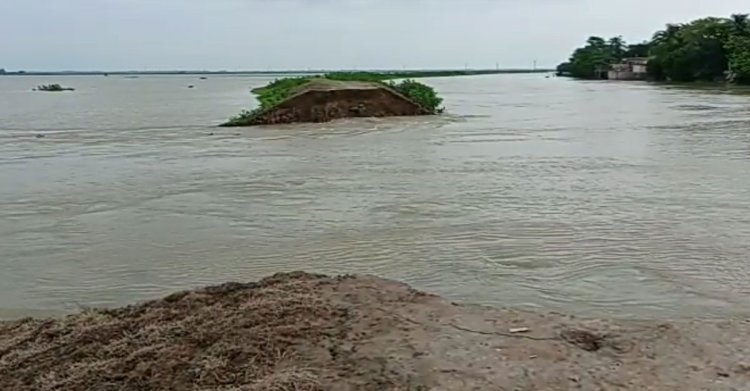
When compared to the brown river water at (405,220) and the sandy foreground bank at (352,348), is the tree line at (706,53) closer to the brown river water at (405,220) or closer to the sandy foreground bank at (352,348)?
the brown river water at (405,220)

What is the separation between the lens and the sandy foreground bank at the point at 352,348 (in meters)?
3.74

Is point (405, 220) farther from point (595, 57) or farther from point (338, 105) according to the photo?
point (595, 57)

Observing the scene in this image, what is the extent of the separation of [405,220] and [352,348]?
5125 millimetres

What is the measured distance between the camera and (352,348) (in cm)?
405

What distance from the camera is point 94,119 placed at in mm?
Answer: 30812

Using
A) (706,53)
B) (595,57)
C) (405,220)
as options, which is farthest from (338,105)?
(595,57)

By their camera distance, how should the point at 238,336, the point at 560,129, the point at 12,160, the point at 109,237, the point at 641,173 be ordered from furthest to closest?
the point at 560,129
the point at 12,160
the point at 641,173
the point at 109,237
the point at 238,336

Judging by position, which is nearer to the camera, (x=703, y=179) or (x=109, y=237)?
(x=109, y=237)

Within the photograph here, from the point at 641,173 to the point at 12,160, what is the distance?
12.4 m

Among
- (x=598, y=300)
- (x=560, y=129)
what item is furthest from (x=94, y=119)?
(x=598, y=300)

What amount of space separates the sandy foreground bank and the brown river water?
1178 millimetres

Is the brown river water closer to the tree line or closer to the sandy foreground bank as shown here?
the sandy foreground bank

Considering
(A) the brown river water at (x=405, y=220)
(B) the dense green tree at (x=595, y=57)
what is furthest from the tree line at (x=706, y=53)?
(A) the brown river water at (x=405, y=220)

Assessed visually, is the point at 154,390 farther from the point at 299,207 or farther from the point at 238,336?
the point at 299,207
